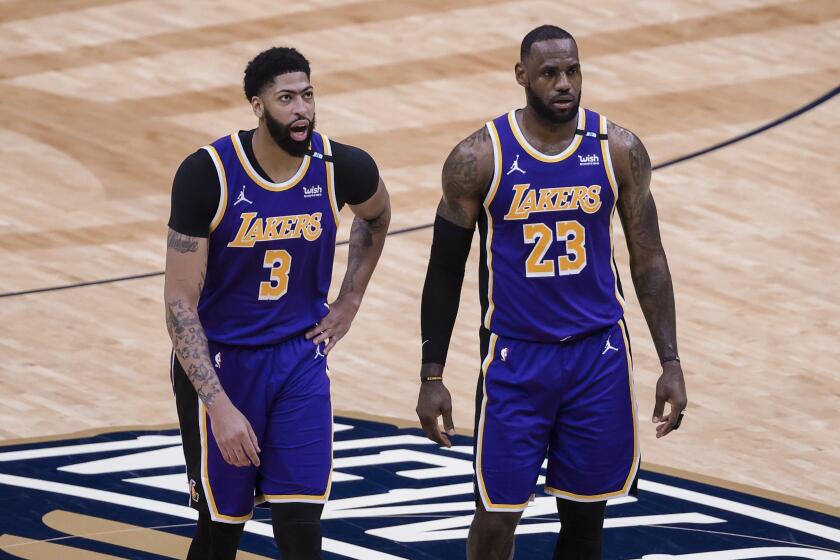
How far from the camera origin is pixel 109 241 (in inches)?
451

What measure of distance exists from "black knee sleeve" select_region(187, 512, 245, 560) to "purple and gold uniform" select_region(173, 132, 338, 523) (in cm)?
10

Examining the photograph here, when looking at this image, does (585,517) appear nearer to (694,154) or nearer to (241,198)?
(241,198)

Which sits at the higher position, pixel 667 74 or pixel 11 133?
pixel 667 74

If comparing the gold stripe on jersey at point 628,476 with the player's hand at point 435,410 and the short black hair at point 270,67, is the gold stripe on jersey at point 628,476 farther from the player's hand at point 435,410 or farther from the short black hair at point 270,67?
the short black hair at point 270,67

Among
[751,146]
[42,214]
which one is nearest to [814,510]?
[751,146]

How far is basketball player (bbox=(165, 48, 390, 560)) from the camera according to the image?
547 centimetres

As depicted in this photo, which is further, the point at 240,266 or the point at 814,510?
the point at 814,510

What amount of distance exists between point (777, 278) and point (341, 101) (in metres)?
4.52

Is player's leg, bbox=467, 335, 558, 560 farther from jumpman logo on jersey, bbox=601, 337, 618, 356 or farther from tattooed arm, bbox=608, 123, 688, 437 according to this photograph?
tattooed arm, bbox=608, 123, 688, 437

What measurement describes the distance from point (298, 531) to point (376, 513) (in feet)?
5.80

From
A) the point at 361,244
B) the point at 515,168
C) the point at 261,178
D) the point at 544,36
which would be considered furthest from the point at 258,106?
the point at 544,36

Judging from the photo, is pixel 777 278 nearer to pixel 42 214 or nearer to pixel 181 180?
pixel 42 214

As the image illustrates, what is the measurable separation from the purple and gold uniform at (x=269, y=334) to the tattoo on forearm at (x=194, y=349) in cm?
18

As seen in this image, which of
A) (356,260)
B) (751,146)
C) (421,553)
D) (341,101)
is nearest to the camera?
(356,260)
